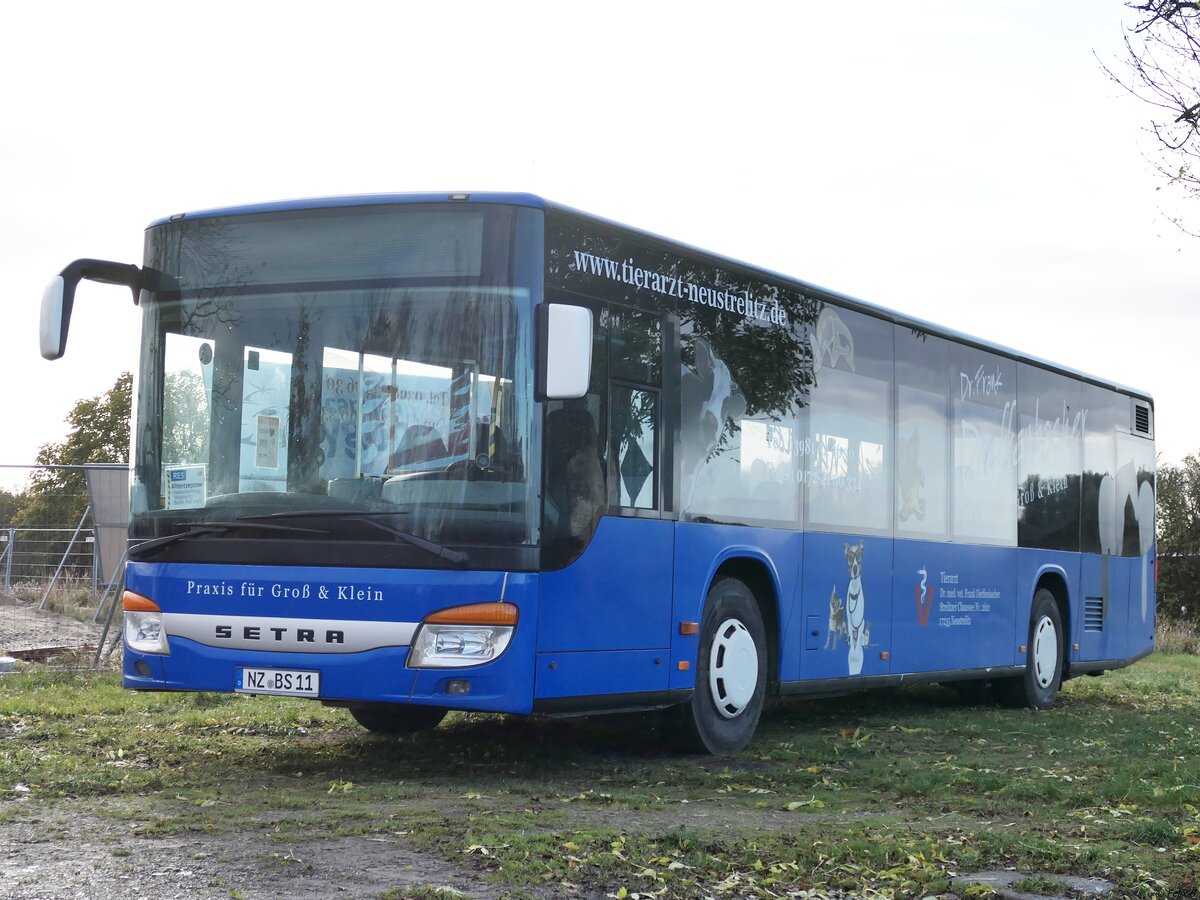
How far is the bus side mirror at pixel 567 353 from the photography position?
26.7ft

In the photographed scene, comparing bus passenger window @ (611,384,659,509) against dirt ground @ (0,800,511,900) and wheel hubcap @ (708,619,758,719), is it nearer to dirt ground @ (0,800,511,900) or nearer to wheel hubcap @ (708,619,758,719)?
wheel hubcap @ (708,619,758,719)

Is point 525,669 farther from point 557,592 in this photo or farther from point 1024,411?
point 1024,411

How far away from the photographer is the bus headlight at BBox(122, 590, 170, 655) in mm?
8820

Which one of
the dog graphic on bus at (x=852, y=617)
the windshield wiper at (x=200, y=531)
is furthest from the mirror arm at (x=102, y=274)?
the dog graphic on bus at (x=852, y=617)

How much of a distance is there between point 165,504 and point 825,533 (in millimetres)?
4936

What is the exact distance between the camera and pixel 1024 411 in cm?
1539

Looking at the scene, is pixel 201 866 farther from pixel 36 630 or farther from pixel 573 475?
pixel 36 630

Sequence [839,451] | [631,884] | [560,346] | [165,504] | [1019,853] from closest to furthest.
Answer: [631,884] → [1019,853] → [560,346] → [165,504] → [839,451]

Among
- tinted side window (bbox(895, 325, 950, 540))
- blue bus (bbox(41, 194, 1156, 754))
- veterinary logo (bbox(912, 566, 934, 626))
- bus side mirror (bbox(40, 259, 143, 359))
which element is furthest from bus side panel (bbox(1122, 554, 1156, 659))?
bus side mirror (bbox(40, 259, 143, 359))

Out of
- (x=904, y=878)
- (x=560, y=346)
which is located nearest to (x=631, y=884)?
(x=904, y=878)

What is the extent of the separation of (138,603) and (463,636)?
2018 mm

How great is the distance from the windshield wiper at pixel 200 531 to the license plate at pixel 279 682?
29.6 inches

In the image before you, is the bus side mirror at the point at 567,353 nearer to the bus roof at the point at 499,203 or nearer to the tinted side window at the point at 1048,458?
the bus roof at the point at 499,203

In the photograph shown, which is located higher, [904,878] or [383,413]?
[383,413]
